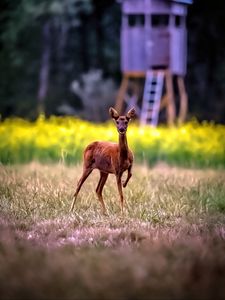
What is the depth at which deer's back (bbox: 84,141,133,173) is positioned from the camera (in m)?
9.47

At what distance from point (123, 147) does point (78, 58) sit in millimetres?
26754

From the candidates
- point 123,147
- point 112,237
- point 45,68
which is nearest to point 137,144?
point 123,147

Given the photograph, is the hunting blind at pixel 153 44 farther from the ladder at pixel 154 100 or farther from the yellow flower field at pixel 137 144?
the yellow flower field at pixel 137 144

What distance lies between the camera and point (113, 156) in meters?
9.52

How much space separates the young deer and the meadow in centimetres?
37

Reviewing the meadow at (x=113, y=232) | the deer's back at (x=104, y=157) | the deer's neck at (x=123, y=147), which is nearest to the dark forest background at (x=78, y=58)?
the meadow at (x=113, y=232)

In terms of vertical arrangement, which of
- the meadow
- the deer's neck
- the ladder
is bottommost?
the ladder

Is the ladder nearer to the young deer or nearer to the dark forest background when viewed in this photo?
the dark forest background

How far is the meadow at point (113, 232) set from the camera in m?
5.56

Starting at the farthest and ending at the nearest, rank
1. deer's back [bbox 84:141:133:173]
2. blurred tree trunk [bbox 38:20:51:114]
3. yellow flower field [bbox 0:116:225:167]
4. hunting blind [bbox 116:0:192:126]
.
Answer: blurred tree trunk [bbox 38:20:51:114] < hunting blind [bbox 116:0:192:126] < yellow flower field [bbox 0:116:225:167] < deer's back [bbox 84:141:133:173]

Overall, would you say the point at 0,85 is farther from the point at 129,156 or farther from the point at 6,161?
the point at 129,156

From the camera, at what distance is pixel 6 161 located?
13.5m

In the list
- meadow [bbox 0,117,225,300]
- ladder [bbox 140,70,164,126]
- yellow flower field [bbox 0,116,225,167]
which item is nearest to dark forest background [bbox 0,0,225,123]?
ladder [bbox 140,70,164,126]

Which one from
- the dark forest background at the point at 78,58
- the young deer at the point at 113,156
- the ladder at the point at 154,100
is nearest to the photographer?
the young deer at the point at 113,156
